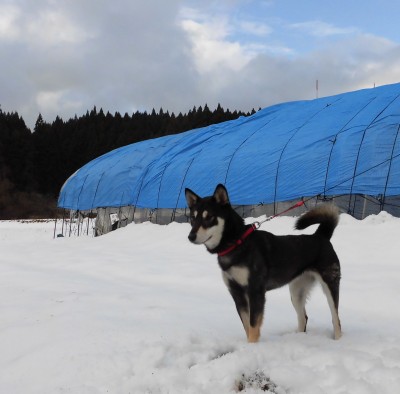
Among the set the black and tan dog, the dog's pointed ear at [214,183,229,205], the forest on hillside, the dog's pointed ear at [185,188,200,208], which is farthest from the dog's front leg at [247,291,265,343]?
the forest on hillside

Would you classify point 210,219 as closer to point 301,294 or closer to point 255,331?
point 255,331

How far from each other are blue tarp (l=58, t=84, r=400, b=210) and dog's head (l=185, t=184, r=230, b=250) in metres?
8.94

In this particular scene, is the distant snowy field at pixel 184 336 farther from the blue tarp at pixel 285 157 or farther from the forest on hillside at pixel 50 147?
the forest on hillside at pixel 50 147

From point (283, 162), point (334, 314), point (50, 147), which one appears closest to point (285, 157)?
point (283, 162)

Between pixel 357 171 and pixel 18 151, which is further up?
pixel 18 151

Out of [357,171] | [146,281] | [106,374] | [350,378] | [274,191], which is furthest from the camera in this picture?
[274,191]

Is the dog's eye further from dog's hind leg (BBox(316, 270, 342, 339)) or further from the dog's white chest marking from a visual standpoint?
dog's hind leg (BBox(316, 270, 342, 339))

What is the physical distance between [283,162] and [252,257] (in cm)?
1060

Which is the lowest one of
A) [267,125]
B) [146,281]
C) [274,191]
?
[146,281]

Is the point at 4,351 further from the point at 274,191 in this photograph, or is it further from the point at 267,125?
the point at 267,125

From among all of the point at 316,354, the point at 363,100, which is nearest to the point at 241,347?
the point at 316,354

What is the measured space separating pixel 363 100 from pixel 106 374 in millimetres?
13556

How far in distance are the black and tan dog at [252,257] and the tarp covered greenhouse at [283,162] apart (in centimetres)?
808

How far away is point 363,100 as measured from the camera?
14953mm
